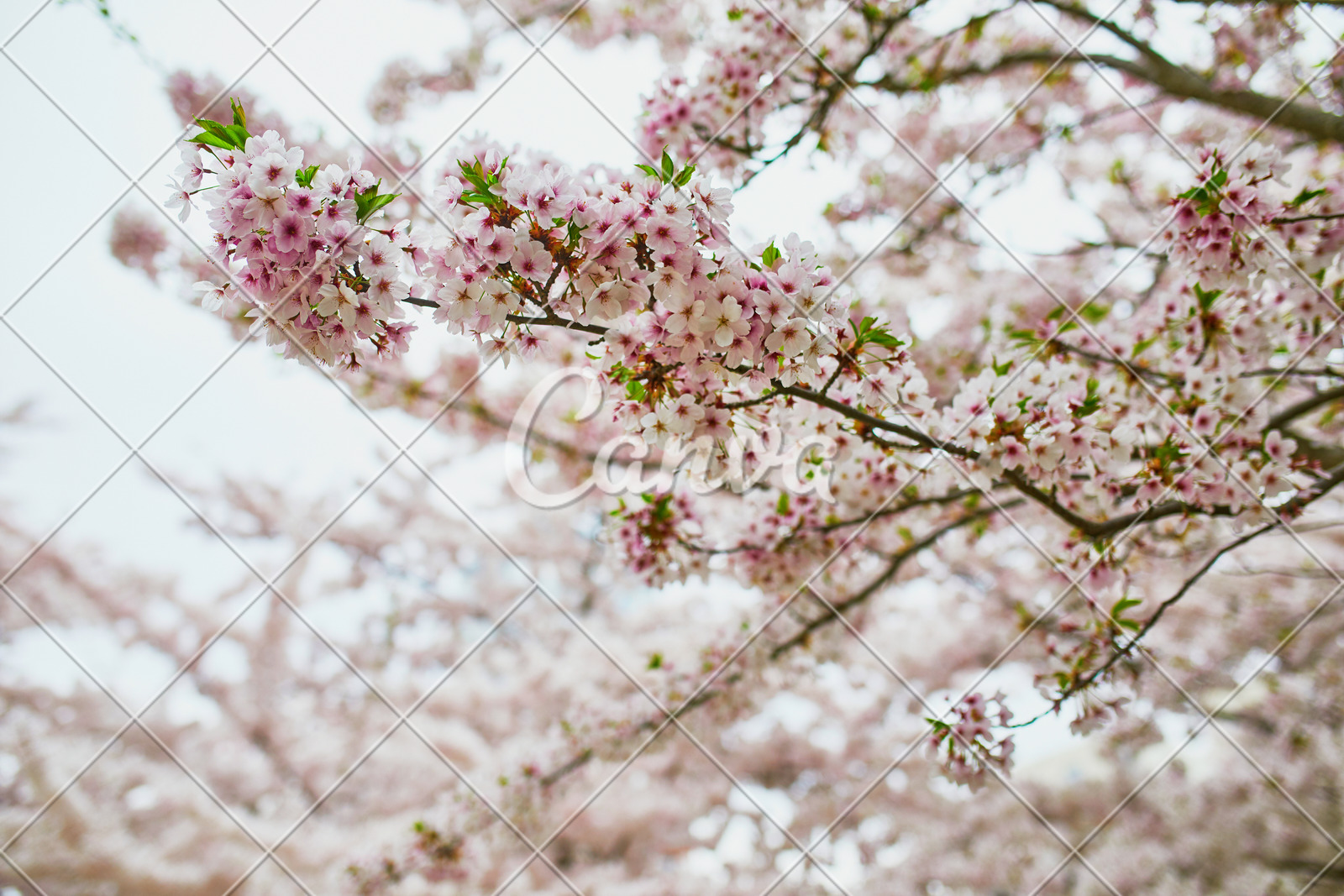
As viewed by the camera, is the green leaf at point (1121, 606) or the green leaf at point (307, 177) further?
the green leaf at point (1121, 606)

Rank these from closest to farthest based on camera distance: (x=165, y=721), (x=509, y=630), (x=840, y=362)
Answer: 1. (x=840, y=362)
2. (x=165, y=721)
3. (x=509, y=630)

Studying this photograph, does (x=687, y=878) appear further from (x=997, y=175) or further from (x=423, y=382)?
(x=997, y=175)

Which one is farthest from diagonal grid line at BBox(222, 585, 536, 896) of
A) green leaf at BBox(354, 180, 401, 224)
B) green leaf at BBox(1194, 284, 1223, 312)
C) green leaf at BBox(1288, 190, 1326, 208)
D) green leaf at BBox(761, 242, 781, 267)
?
green leaf at BBox(1288, 190, 1326, 208)

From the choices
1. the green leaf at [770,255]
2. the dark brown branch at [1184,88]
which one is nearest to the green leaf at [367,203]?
the green leaf at [770,255]

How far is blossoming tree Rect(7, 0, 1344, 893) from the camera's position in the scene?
4.09 ft

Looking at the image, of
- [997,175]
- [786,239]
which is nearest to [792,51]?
[997,175]

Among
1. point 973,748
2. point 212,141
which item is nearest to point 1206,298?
point 973,748

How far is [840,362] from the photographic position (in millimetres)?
1427

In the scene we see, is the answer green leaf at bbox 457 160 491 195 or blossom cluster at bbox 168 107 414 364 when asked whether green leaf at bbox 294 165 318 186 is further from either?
green leaf at bbox 457 160 491 195

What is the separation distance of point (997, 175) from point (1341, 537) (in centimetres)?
423

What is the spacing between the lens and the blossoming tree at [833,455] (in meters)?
1.25

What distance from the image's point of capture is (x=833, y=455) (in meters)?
1.99

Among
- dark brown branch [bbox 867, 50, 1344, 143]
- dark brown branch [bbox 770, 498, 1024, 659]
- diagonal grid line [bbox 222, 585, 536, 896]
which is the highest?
dark brown branch [bbox 867, 50, 1344, 143]

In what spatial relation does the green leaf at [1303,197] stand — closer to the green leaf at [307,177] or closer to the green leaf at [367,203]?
the green leaf at [367,203]
